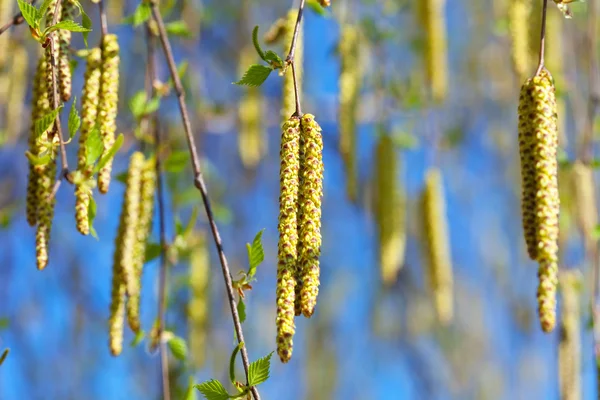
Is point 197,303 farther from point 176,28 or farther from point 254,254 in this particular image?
point 254,254

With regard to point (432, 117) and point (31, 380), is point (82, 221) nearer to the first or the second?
point (432, 117)

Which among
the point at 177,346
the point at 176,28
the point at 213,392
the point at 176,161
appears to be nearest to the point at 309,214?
the point at 213,392

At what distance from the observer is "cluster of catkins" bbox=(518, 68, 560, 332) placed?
112 cm

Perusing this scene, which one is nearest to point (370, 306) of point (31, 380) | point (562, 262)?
point (31, 380)

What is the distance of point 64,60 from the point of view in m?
1.33

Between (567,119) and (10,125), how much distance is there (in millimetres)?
3715

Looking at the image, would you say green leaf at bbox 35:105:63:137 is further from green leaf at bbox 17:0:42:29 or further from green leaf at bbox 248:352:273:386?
green leaf at bbox 248:352:273:386

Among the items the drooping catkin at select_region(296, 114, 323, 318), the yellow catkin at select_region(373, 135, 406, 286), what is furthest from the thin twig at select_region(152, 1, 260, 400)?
the yellow catkin at select_region(373, 135, 406, 286)

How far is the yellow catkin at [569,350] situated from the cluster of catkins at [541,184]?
1221 millimetres

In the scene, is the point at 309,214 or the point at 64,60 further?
the point at 64,60

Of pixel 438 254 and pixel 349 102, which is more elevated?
pixel 349 102

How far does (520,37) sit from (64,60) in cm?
154

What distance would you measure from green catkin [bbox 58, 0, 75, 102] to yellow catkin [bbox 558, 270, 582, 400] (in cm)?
170

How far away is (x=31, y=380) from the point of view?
15.7 feet
